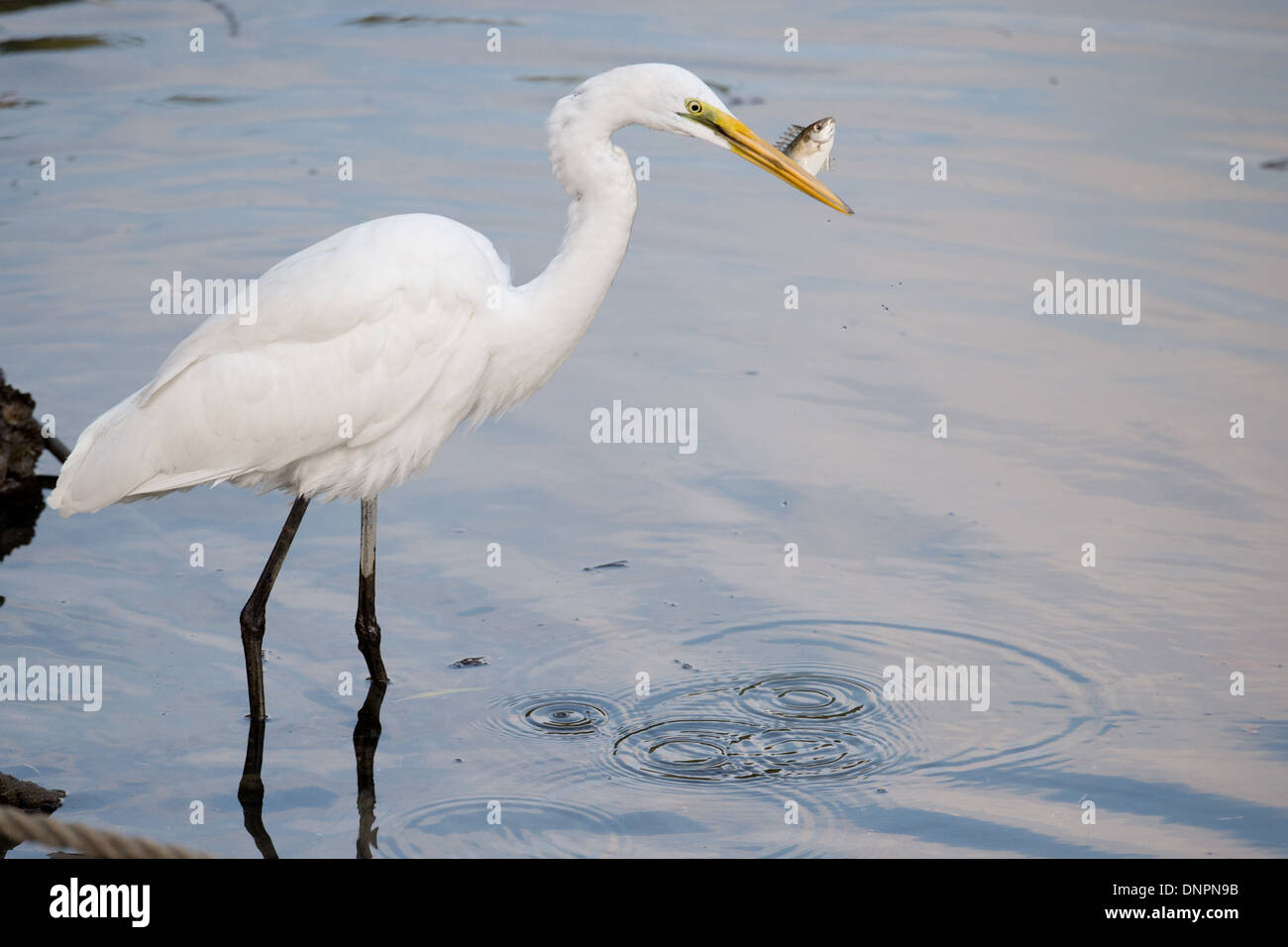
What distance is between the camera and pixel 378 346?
5.43m

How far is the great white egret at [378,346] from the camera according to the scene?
529 cm

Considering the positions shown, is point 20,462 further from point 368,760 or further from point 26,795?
point 368,760

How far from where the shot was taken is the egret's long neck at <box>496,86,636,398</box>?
528 centimetres

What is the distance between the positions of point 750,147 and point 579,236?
0.66 meters

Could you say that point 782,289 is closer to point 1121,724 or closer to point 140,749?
point 1121,724

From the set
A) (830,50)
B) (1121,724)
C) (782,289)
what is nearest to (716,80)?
(830,50)

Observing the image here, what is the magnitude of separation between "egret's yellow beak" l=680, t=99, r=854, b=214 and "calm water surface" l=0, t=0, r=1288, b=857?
184 cm

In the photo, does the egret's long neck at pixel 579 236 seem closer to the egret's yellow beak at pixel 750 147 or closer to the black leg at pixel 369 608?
the egret's yellow beak at pixel 750 147

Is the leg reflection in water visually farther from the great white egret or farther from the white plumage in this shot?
the white plumage

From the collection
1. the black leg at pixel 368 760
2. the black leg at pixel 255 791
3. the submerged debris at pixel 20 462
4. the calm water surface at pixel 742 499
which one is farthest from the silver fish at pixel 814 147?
the submerged debris at pixel 20 462

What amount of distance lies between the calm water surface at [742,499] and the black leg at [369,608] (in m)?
0.14

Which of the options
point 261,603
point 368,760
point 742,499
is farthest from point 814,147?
point 368,760

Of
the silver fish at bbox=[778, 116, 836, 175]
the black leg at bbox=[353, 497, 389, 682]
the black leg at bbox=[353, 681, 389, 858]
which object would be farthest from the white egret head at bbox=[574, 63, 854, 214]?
the black leg at bbox=[353, 681, 389, 858]

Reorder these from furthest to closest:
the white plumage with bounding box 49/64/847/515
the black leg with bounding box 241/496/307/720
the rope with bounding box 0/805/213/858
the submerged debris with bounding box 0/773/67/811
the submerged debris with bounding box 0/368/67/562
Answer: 1. the submerged debris with bounding box 0/368/67/562
2. the black leg with bounding box 241/496/307/720
3. the white plumage with bounding box 49/64/847/515
4. the submerged debris with bounding box 0/773/67/811
5. the rope with bounding box 0/805/213/858
